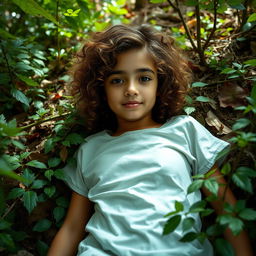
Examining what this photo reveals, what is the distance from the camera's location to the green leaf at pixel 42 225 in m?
1.92

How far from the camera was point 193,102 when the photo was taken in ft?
7.27

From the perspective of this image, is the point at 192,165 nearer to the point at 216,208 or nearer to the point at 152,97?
the point at 216,208

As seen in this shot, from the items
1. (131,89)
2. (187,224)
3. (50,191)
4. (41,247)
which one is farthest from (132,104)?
(41,247)

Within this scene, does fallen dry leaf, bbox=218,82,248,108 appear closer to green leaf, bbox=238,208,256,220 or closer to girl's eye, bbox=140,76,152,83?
girl's eye, bbox=140,76,152,83

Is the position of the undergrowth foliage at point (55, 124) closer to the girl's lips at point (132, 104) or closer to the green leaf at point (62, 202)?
the green leaf at point (62, 202)

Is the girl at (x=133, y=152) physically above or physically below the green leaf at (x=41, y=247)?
above

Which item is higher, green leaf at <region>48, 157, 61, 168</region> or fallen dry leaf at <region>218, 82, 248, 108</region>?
fallen dry leaf at <region>218, 82, 248, 108</region>

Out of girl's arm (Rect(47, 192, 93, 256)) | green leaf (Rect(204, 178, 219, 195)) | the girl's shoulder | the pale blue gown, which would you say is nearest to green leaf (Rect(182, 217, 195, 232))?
green leaf (Rect(204, 178, 219, 195))

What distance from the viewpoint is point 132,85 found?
1806mm

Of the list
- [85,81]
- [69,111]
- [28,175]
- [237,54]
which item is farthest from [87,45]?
[237,54]

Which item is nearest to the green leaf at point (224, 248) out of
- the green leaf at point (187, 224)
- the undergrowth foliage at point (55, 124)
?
the undergrowth foliage at point (55, 124)

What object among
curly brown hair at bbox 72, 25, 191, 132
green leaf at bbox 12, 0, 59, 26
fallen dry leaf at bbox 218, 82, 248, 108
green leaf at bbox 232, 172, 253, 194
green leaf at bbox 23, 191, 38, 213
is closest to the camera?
green leaf at bbox 232, 172, 253, 194

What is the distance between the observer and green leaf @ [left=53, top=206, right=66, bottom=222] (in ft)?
6.28

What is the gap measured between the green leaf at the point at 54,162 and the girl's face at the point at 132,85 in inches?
18.0
